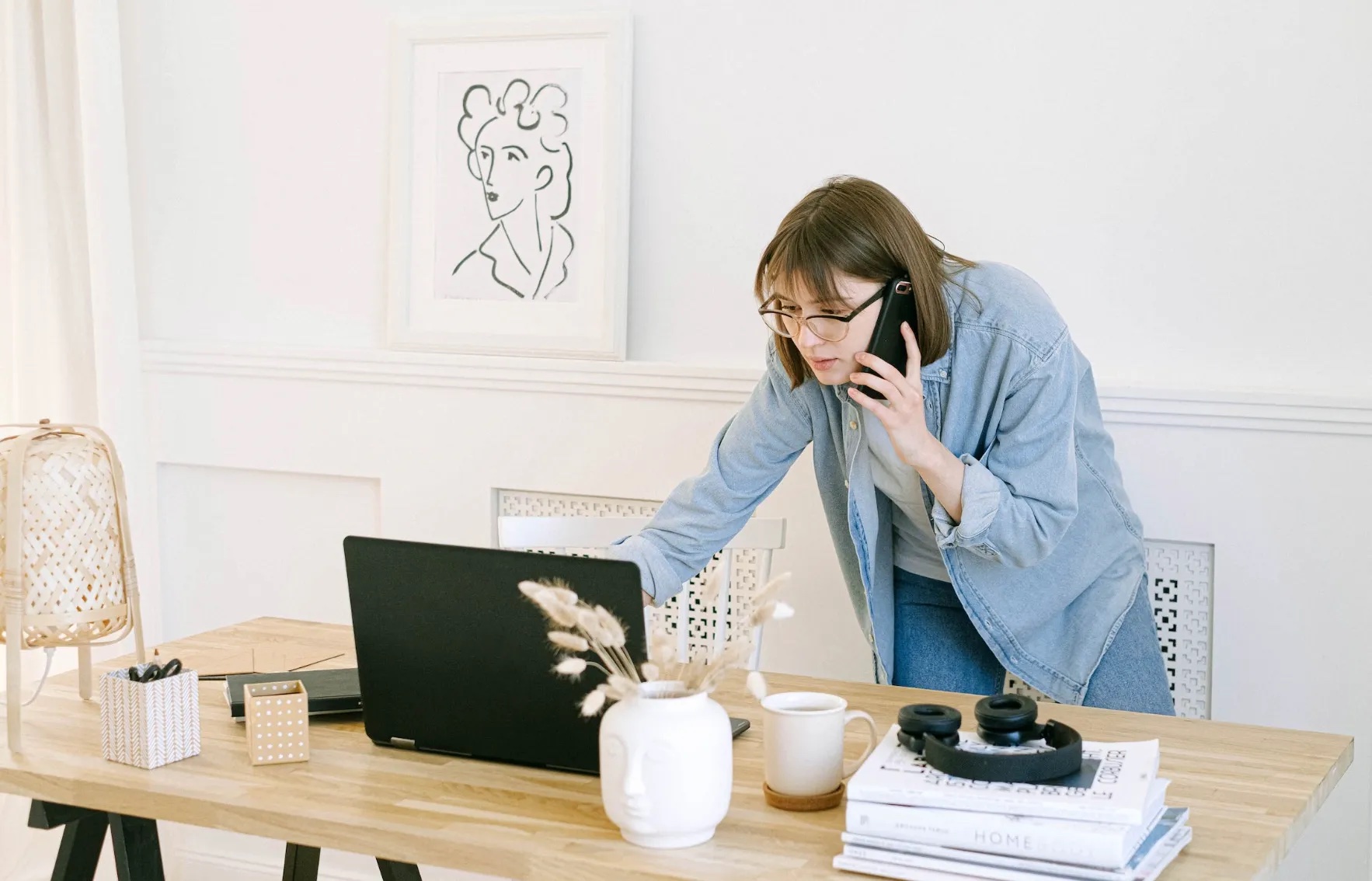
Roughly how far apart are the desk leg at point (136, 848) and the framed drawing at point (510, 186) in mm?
1290

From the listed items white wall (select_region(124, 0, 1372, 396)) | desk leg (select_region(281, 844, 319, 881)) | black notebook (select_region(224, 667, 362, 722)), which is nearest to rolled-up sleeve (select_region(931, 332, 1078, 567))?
white wall (select_region(124, 0, 1372, 396))

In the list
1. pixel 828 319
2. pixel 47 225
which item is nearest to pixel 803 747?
pixel 828 319

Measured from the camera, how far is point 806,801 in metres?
1.42

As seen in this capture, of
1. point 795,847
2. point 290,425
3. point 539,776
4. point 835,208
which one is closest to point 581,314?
point 290,425

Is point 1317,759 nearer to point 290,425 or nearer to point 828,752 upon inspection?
point 828,752

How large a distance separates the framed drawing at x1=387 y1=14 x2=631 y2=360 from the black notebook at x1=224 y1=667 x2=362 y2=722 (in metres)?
1.07

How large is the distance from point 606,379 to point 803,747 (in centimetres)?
141

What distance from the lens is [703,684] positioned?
1.34m

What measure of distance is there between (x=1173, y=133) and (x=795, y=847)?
1516 millimetres

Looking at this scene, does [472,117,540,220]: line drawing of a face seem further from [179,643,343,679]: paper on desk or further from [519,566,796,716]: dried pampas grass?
[519,566,796,716]: dried pampas grass

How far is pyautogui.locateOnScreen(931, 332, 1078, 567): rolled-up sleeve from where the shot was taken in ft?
5.98

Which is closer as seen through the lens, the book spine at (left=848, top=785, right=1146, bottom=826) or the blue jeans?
the book spine at (left=848, top=785, right=1146, bottom=826)

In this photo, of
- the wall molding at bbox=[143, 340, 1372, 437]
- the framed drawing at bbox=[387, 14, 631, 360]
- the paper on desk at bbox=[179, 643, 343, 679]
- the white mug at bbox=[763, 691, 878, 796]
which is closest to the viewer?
the white mug at bbox=[763, 691, 878, 796]

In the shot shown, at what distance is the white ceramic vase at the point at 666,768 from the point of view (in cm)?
130
